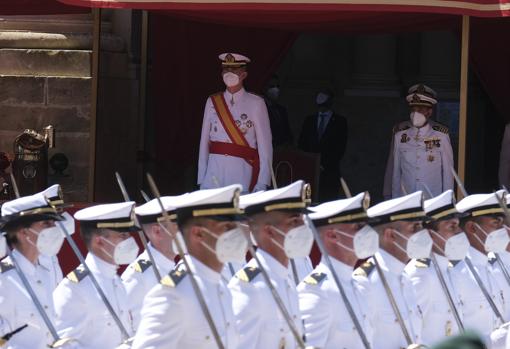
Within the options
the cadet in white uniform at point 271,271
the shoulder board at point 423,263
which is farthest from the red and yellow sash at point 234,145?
the cadet in white uniform at point 271,271

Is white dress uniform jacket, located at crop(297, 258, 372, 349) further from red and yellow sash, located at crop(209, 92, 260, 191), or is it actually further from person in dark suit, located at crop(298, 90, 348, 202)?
person in dark suit, located at crop(298, 90, 348, 202)

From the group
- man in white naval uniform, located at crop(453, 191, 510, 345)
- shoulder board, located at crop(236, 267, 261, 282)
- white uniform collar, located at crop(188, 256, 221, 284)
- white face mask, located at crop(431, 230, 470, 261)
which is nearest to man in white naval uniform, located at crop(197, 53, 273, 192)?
man in white naval uniform, located at crop(453, 191, 510, 345)

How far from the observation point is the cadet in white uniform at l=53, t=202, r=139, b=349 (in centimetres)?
755

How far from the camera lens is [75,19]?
1325 centimetres

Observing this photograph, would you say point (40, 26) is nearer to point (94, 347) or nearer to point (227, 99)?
point (227, 99)

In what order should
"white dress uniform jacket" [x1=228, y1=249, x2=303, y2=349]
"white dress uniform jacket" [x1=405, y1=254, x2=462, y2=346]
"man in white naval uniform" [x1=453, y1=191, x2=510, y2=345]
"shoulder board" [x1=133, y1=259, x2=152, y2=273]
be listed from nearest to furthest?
1. "white dress uniform jacket" [x1=228, y1=249, x2=303, y2=349]
2. "white dress uniform jacket" [x1=405, y1=254, x2=462, y2=346]
3. "shoulder board" [x1=133, y1=259, x2=152, y2=273]
4. "man in white naval uniform" [x1=453, y1=191, x2=510, y2=345]

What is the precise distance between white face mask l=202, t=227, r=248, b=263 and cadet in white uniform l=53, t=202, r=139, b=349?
1308 millimetres

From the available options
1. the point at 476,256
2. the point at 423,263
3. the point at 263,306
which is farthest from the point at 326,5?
the point at 263,306

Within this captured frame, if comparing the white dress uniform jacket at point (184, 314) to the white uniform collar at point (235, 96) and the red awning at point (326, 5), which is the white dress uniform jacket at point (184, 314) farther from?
the white uniform collar at point (235, 96)

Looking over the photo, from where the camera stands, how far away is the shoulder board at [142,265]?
838 cm

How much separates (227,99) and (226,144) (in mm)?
305

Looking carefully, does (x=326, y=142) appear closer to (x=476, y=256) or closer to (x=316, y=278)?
(x=476, y=256)

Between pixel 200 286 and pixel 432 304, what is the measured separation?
→ 87.4 inches

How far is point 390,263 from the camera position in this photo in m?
7.91
